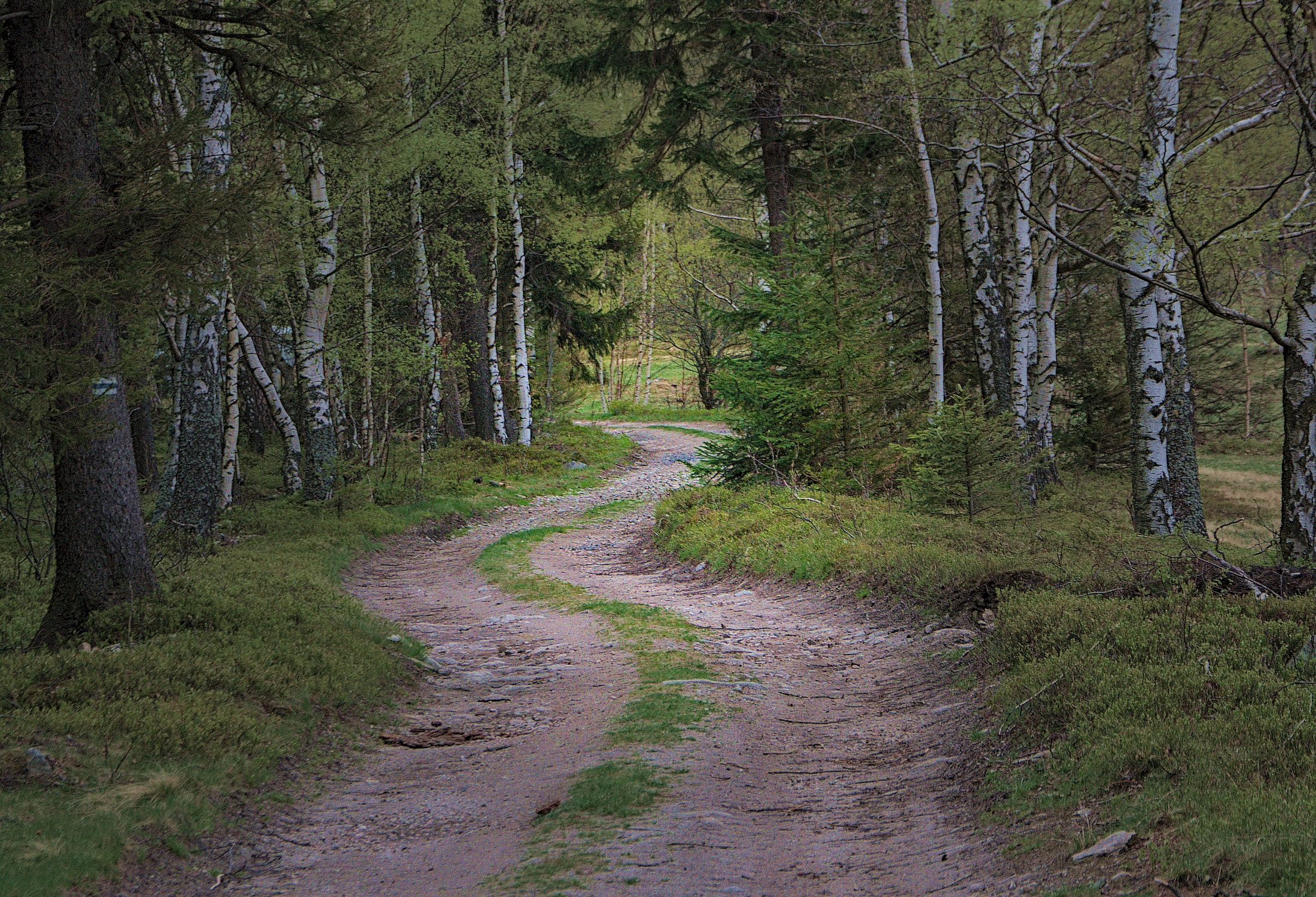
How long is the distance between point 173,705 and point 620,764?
2.96 metres

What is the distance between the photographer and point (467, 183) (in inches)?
941

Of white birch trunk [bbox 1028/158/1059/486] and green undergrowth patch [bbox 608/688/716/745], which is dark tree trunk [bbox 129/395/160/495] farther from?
white birch trunk [bbox 1028/158/1059/486]

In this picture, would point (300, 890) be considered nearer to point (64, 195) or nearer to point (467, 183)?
point (64, 195)

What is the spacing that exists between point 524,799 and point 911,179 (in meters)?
17.4

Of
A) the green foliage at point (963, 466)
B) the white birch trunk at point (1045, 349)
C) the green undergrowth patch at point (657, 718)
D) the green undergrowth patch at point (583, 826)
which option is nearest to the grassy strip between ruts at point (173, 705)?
the green undergrowth patch at point (583, 826)

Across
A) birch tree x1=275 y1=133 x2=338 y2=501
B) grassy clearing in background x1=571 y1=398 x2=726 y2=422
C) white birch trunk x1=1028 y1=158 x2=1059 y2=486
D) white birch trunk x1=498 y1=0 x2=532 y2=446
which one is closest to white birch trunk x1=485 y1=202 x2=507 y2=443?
white birch trunk x1=498 y1=0 x2=532 y2=446

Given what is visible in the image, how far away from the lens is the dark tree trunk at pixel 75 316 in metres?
7.18

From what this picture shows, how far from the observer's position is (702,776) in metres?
5.59

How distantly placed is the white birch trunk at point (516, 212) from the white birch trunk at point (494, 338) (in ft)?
1.75

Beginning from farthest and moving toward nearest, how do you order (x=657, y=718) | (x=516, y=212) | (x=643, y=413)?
(x=643, y=413) → (x=516, y=212) → (x=657, y=718)

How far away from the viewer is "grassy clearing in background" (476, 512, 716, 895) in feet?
14.3

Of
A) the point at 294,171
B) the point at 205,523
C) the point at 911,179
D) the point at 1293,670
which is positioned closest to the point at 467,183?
the point at 294,171

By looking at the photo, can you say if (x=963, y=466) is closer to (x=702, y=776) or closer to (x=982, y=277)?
(x=982, y=277)

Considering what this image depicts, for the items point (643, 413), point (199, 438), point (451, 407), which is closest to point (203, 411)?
point (199, 438)
